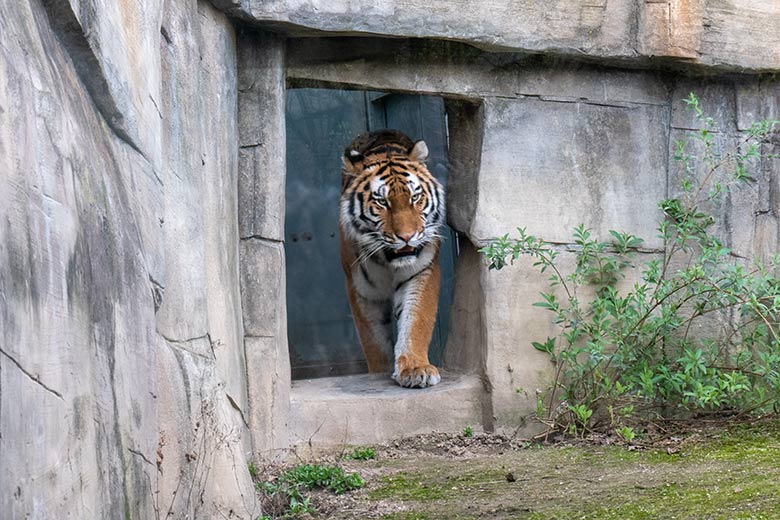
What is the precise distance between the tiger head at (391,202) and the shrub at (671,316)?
0.85m

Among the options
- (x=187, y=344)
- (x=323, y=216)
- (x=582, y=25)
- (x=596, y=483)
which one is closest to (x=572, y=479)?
(x=596, y=483)

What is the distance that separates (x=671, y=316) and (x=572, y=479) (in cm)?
110

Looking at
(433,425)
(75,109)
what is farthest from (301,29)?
(75,109)

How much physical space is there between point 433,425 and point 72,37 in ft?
11.1

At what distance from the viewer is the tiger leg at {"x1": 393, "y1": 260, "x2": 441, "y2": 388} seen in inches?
224

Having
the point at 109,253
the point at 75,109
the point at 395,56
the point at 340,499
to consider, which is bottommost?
the point at 340,499

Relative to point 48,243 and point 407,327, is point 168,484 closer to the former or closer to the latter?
point 48,243

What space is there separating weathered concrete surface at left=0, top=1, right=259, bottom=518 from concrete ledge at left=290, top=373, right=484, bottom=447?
88cm

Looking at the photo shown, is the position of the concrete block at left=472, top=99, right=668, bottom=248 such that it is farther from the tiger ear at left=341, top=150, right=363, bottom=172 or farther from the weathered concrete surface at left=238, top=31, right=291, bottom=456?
the tiger ear at left=341, top=150, right=363, bottom=172

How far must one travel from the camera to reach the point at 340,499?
425 cm

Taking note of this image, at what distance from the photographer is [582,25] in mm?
5320

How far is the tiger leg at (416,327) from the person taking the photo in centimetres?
570

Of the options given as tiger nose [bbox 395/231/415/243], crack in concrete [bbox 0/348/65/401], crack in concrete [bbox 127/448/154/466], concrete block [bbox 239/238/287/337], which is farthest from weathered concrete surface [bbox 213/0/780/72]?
crack in concrete [bbox 0/348/65/401]

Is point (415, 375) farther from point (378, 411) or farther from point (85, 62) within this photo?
point (85, 62)
